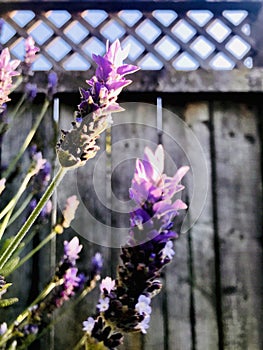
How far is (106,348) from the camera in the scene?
73 centimetres

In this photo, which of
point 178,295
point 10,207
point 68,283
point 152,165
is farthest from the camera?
point 178,295

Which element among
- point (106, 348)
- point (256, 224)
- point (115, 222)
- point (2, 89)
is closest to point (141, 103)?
point (115, 222)

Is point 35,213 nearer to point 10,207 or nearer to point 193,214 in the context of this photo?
point 10,207

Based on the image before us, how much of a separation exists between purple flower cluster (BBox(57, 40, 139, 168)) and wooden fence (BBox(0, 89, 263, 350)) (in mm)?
1081

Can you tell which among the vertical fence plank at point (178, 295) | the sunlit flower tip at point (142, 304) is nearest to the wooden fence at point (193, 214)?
the vertical fence plank at point (178, 295)

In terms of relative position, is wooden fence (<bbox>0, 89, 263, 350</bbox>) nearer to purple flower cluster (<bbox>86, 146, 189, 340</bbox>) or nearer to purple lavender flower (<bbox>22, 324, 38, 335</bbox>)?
purple lavender flower (<bbox>22, 324, 38, 335</bbox>)

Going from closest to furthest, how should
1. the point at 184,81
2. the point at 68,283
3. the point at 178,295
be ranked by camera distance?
1. the point at 68,283
2. the point at 178,295
3. the point at 184,81

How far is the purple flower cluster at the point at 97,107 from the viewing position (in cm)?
77

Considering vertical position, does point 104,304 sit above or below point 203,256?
below

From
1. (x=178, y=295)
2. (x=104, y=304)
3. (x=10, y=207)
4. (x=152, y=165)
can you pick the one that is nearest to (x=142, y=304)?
(x=104, y=304)

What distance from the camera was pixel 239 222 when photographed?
190 cm

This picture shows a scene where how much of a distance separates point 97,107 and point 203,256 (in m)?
1.18

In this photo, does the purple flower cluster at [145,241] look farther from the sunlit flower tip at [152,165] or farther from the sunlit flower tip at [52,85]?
the sunlit flower tip at [52,85]

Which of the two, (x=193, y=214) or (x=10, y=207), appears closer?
(x=10, y=207)
